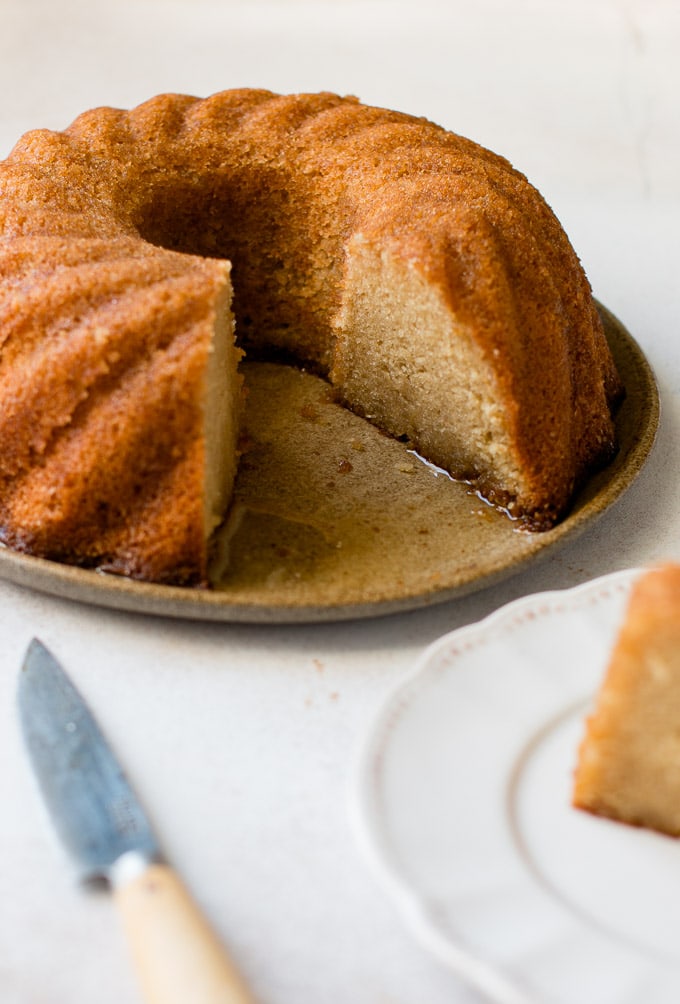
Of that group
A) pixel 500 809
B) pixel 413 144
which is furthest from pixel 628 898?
pixel 413 144

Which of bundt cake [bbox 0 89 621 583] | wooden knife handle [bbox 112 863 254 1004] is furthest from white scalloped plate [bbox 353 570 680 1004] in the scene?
bundt cake [bbox 0 89 621 583]

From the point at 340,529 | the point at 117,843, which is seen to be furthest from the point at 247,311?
the point at 117,843

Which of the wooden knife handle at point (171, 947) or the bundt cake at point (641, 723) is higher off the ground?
the bundt cake at point (641, 723)

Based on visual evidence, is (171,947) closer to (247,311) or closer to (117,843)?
(117,843)

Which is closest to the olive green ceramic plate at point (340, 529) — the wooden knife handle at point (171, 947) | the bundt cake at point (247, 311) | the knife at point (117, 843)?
the bundt cake at point (247, 311)

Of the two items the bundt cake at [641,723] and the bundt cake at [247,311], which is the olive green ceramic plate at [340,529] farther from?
the bundt cake at [641,723]
